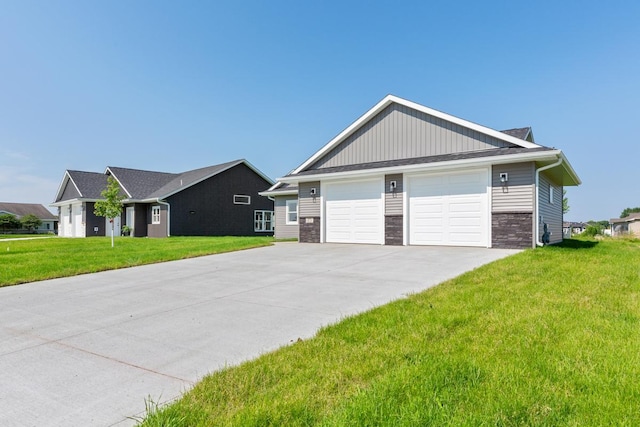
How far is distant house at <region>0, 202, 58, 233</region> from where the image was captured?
5803 cm

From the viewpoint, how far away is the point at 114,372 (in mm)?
2838

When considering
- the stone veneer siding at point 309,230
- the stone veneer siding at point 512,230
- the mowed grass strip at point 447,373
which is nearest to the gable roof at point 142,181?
the stone veneer siding at point 309,230

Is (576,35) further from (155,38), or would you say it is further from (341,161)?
(155,38)

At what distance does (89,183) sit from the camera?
97.3 ft

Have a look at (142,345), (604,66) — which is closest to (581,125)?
(604,66)

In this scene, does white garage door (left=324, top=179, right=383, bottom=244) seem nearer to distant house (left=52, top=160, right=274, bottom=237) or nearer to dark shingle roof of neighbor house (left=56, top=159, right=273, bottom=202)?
distant house (left=52, top=160, right=274, bottom=237)

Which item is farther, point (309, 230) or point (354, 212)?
point (309, 230)

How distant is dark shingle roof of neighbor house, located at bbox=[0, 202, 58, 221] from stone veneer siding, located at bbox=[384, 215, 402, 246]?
6622cm

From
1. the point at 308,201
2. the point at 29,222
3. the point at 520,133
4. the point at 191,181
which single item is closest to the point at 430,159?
the point at 520,133

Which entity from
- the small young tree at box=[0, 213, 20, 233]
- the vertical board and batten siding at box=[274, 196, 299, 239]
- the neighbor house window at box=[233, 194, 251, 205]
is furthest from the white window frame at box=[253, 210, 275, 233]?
the small young tree at box=[0, 213, 20, 233]

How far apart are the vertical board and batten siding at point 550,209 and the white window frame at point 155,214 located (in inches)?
880

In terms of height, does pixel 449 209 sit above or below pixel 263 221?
above

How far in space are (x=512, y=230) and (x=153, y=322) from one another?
995 cm

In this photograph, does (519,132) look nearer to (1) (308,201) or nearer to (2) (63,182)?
(1) (308,201)
